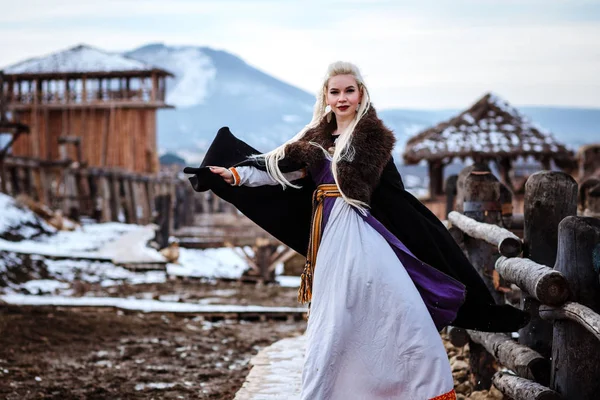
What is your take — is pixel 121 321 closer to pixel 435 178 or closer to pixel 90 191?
pixel 435 178

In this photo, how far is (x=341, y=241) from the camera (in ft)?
12.1

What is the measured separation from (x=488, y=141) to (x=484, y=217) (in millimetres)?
10723

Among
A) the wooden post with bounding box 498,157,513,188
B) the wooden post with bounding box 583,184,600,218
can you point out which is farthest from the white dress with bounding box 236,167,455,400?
the wooden post with bounding box 498,157,513,188

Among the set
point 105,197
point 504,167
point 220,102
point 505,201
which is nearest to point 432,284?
point 505,201

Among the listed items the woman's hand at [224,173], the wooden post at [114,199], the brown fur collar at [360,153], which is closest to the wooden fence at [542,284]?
the brown fur collar at [360,153]

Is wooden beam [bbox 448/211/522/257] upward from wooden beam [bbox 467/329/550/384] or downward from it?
upward

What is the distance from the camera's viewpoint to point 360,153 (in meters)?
3.79

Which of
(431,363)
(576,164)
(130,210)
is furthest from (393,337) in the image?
(130,210)

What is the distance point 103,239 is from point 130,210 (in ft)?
27.3

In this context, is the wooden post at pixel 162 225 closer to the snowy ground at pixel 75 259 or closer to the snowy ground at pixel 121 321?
the snowy ground at pixel 75 259

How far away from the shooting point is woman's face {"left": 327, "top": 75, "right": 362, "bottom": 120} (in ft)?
12.8

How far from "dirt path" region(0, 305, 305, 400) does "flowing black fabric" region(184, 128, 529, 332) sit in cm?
179

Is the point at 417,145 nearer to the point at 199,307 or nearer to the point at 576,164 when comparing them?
the point at 576,164

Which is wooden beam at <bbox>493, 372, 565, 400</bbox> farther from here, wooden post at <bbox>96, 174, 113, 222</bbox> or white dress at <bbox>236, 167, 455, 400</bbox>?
wooden post at <bbox>96, 174, 113, 222</bbox>
